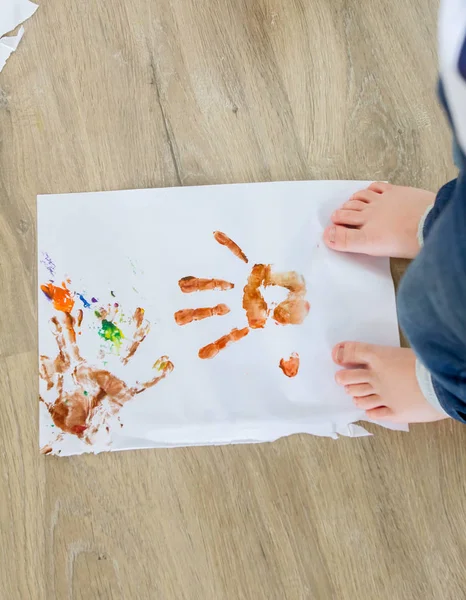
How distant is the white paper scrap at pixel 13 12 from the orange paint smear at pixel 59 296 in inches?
11.9

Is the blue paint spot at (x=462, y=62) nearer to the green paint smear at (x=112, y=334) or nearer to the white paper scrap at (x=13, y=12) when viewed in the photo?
the green paint smear at (x=112, y=334)

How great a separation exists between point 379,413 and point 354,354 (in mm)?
65

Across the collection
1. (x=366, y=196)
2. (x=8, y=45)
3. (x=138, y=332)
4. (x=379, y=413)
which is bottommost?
(x=379, y=413)

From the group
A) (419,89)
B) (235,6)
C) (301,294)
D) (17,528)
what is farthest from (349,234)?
(17,528)

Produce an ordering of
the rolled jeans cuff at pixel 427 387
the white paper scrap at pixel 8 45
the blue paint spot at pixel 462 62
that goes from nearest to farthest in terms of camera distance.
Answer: the blue paint spot at pixel 462 62
the rolled jeans cuff at pixel 427 387
the white paper scrap at pixel 8 45

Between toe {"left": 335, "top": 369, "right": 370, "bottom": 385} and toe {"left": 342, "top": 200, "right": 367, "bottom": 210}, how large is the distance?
0.17 meters

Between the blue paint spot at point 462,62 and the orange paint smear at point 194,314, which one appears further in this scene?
the orange paint smear at point 194,314

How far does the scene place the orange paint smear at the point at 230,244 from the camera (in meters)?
0.62

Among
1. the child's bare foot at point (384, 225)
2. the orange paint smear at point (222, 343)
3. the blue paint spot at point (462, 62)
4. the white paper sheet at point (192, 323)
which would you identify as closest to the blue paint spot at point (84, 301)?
the white paper sheet at point (192, 323)

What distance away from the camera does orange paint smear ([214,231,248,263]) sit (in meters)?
0.62

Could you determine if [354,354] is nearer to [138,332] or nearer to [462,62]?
[138,332]

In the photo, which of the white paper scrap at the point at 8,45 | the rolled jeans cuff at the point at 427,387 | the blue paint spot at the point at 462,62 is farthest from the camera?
the white paper scrap at the point at 8,45

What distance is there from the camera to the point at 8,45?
25.8 inches

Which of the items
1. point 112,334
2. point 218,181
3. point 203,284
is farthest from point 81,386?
point 218,181
